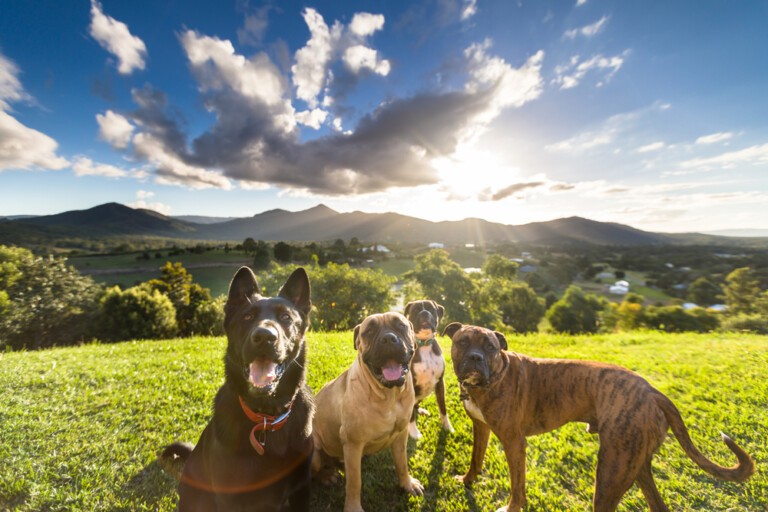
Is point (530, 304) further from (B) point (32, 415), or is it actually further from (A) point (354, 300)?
(B) point (32, 415)

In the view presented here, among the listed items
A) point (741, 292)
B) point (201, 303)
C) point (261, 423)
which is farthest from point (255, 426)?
point (741, 292)

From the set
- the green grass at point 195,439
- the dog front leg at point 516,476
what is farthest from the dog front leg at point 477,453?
the dog front leg at point 516,476

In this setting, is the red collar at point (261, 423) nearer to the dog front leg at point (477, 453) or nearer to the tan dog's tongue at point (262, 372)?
the tan dog's tongue at point (262, 372)

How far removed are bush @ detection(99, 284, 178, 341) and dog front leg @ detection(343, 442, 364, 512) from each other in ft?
97.3

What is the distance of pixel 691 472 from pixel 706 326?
41.9 meters

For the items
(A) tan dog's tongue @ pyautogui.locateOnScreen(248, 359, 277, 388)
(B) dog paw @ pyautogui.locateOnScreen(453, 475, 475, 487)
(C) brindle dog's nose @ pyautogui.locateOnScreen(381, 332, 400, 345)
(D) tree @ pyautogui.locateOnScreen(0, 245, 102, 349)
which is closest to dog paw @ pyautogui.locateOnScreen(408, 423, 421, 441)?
(B) dog paw @ pyautogui.locateOnScreen(453, 475, 475, 487)

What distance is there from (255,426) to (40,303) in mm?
33221

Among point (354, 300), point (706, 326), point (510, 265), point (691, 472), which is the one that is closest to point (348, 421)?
point (691, 472)

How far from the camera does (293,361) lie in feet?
10.1

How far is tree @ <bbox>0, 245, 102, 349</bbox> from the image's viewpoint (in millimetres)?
20500

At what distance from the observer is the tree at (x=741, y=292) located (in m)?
37.4

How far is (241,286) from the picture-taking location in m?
3.24

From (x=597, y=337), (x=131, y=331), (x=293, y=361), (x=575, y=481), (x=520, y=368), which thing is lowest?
(x=131, y=331)

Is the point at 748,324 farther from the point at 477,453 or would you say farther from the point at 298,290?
the point at 298,290
